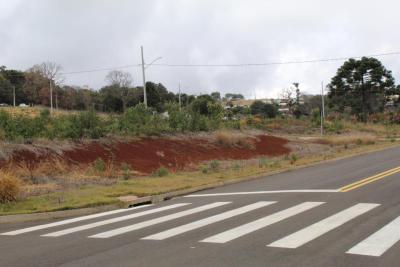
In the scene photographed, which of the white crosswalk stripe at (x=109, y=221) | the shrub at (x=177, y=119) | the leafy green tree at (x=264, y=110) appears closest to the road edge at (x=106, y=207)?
the white crosswalk stripe at (x=109, y=221)

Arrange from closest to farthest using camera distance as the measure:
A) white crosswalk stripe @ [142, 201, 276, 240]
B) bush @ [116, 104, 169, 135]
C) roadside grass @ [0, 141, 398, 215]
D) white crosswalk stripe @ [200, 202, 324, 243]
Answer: white crosswalk stripe @ [200, 202, 324, 243] → white crosswalk stripe @ [142, 201, 276, 240] → roadside grass @ [0, 141, 398, 215] → bush @ [116, 104, 169, 135]

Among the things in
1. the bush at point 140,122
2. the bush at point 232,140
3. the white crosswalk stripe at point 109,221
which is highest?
the bush at point 140,122

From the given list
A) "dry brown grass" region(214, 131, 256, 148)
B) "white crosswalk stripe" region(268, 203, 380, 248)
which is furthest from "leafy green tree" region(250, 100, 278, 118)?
"white crosswalk stripe" region(268, 203, 380, 248)

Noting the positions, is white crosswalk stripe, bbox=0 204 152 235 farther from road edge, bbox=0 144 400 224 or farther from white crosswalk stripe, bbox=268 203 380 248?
white crosswalk stripe, bbox=268 203 380 248

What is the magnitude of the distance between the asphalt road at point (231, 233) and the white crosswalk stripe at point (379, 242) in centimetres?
1

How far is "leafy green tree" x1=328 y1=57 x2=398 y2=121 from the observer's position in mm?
81000

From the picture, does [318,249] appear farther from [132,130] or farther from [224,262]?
[132,130]

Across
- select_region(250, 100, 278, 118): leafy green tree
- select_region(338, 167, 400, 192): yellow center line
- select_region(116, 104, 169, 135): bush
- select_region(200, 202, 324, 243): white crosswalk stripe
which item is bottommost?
select_region(338, 167, 400, 192): yellow center line

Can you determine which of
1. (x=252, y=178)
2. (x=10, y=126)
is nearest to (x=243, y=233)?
(x=252, y=178)

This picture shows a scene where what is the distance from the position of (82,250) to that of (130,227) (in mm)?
2169

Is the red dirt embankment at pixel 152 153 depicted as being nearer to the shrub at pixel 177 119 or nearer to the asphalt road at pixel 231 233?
the shrub at pixel 177 119

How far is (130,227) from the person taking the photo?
10.4m

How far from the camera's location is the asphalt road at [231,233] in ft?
24.1

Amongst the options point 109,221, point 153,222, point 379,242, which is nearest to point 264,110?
point 109,221
